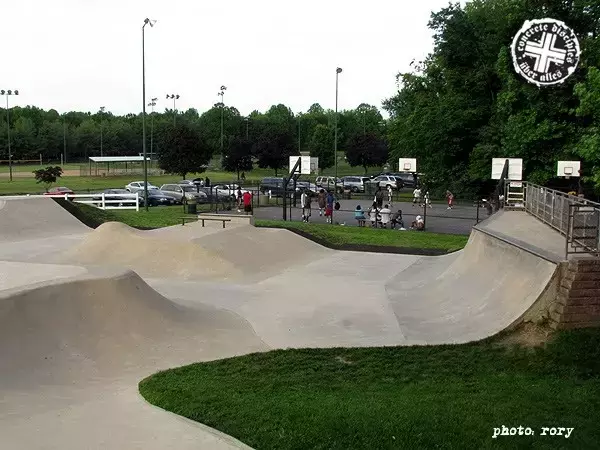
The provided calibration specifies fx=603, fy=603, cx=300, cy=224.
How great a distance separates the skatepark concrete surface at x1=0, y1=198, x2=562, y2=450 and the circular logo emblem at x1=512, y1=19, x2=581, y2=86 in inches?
520

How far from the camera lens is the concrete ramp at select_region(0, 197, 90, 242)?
76.3 feet

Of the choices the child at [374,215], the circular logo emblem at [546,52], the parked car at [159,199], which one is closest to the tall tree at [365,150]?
the parked car at [159,199]

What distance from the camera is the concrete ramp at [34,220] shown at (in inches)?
915

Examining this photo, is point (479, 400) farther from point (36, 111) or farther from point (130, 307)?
point (36, 111)

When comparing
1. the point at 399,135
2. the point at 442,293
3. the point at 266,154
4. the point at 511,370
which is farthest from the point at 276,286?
the point at 266,154

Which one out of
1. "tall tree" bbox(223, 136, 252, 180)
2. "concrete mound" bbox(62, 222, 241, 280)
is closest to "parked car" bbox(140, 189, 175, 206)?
"concrete mound" bbox(62, 222, 241, 280)

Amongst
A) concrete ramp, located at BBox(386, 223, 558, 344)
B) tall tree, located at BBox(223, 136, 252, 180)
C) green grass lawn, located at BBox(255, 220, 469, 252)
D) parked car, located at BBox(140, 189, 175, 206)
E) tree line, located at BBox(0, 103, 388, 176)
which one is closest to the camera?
concrete ramp, located at BBox(386, 223, 558, 344)

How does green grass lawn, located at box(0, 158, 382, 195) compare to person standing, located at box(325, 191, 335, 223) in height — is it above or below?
below

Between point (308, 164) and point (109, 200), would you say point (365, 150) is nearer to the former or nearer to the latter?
point (308, 164)

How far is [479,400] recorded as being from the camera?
765 centimetres

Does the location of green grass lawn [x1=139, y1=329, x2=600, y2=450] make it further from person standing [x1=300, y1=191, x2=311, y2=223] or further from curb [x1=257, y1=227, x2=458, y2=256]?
person standing [x1=300, y1=191, x2=311, y2=223]

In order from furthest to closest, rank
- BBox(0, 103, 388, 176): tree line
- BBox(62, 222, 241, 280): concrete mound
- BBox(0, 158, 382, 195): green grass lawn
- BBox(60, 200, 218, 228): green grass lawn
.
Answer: BBox(0, 103, 388, 176): tree line → BBox(0, 158, 382, 195): green grass lawn → BBox(60, 200, 218, 228): green grass lawn → BBox(62, 222, 241, 280): concrete mound

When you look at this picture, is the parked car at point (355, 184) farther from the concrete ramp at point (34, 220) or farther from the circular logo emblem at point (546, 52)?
the concrete ramp at point (34, 220)

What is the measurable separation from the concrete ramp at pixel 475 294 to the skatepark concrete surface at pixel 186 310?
0.04 meters
